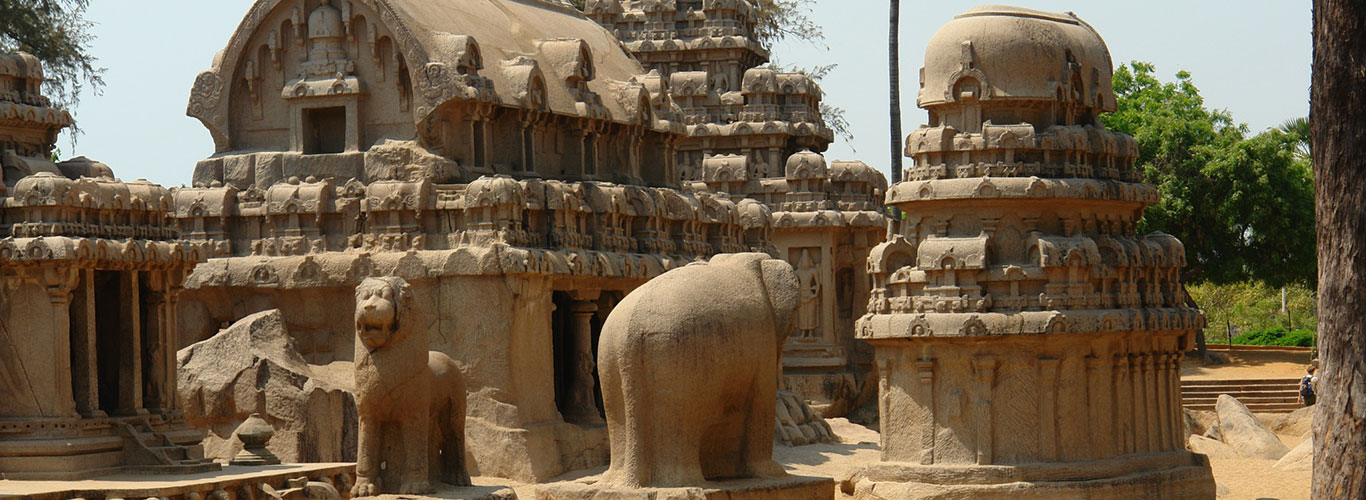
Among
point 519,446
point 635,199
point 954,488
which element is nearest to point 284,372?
point 519,446

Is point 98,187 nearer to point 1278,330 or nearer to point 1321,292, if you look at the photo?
point 1321,292

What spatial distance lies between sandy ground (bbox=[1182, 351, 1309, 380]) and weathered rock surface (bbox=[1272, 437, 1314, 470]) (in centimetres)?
1337

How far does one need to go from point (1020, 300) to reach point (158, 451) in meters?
9.19

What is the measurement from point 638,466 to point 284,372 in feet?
26.1

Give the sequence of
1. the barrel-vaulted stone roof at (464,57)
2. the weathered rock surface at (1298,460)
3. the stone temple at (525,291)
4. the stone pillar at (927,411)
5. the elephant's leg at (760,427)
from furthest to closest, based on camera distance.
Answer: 1. the weathered rock surface at (1298,460)
2. the barrel-vaulted stone roof at (464,57)
3. the stone pillar at (927,411)
4. the stone temple at (525,291)
5. the elephant's leg at (760,427)

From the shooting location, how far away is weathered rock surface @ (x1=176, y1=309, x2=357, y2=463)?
2167cm

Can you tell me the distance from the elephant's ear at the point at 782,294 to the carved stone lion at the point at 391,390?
377cm

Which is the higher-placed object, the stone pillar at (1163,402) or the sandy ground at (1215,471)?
the stone pillar at (1163,402)

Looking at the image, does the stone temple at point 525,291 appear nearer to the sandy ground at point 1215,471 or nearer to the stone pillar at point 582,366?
the stone pillar at point 582,366

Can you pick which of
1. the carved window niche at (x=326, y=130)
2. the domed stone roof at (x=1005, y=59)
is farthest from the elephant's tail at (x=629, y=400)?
the carved window niche at (x=326, y=130)

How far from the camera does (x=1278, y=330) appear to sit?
192 ft

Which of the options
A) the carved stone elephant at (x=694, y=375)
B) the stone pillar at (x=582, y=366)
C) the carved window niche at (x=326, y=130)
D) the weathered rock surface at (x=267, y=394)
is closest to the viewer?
the carved stone elephant at (x=694, y=375)

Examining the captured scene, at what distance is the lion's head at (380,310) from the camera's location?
57.2ft

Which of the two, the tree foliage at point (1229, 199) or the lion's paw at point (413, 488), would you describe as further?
the tree foliage at point (1229, 199)
